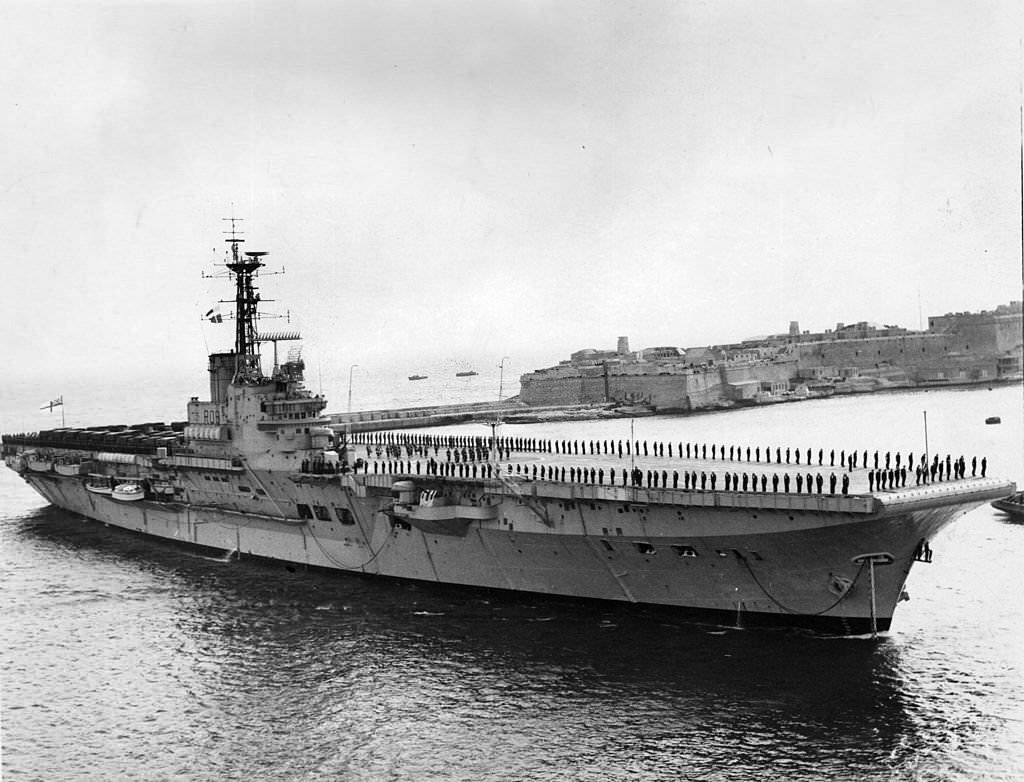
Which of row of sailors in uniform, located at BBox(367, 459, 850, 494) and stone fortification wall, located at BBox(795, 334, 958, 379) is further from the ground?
stone fortification wall, located at BBox(795, 334, 958, 379)

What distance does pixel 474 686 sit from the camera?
15914 millimetres

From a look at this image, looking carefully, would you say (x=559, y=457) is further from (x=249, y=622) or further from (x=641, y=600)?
(x=249, y=622)

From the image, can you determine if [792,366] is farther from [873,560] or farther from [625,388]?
[873,560]

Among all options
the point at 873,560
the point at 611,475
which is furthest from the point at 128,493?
the point at 873,560

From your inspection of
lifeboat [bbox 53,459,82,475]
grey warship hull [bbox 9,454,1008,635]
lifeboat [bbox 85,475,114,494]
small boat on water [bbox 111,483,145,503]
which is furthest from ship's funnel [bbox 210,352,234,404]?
lifeboat [bbox 53,459,82,475]

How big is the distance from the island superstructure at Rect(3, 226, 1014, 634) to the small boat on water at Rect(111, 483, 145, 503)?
0.06 m

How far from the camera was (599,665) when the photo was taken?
54.2 ft

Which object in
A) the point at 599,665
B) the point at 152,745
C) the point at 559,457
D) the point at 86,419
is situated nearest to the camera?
the point at 152,745

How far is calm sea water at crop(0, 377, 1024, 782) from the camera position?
13.2 m

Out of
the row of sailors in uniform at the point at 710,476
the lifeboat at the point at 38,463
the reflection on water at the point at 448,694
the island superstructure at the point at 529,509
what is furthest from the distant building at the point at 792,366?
the reflection on water at the point at 448,694

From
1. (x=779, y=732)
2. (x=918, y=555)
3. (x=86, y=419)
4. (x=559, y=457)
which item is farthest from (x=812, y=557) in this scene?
(x=86, y=419)

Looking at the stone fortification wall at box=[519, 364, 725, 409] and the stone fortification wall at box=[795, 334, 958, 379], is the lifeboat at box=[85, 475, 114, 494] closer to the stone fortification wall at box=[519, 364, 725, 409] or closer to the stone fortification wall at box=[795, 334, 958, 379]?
the stone fortification wall at box=[519, 364, 725, 409]

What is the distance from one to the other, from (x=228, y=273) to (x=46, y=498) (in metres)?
15.2

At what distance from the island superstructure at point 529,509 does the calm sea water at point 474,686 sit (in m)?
0.73
